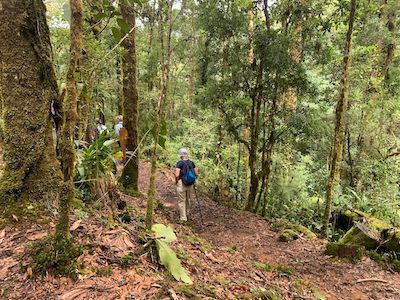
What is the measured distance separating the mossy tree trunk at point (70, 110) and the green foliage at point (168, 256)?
3.55ft

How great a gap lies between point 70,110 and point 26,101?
1.21 m

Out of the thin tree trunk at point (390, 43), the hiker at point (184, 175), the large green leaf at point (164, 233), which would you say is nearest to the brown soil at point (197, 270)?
the large green leaf at point (164, 233)

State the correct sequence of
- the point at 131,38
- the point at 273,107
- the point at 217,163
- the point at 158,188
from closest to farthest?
the point at 131,38 < the point at 273,107 < the point at 158,188 < the point at 217,163

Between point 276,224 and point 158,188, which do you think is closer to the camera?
point 276,224

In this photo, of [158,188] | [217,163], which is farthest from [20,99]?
[217,163]

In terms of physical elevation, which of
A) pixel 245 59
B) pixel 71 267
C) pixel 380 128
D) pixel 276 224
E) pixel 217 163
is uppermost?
pixel 245 59

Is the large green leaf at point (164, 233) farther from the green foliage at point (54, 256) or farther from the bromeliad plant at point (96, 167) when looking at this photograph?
the bromeliad plant at point (96, 167)

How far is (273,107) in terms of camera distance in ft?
32.0

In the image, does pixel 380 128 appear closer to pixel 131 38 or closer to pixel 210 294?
pixel 131 38

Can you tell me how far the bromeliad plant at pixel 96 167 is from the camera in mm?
4957

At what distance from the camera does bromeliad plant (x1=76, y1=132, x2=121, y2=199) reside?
4957 mm

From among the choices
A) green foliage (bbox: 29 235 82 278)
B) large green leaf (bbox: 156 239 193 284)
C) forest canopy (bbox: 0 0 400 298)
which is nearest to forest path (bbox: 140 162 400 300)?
forest canopy (bbox: 0 0 400 298)

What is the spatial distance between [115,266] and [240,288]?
1.55 metres

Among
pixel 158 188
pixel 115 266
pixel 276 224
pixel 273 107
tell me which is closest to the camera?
pixel 115 266
